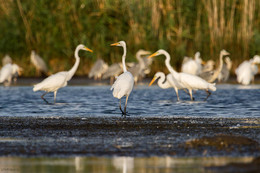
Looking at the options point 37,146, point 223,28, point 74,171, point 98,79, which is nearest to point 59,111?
point 37,146

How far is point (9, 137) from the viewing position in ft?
28.4

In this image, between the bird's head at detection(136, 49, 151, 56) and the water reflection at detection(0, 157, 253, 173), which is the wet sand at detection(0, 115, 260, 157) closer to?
the water reflection at detection(0, 157, 253, 173)

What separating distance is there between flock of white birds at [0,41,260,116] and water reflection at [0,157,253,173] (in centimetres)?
591

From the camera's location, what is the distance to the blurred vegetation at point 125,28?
24453 millimetres

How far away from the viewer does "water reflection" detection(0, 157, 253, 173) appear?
19.6ft

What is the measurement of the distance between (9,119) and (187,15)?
15059 mm

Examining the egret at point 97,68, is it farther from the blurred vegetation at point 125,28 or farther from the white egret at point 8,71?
the white egret at point 8,71

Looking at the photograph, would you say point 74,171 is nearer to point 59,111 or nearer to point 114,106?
point 59,111

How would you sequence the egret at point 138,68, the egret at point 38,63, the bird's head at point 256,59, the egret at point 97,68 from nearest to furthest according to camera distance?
1. the egret at point 138,68
2. the bird's head at point 256,59
3. the egret at point 38,63
4. the egret at point 97,68

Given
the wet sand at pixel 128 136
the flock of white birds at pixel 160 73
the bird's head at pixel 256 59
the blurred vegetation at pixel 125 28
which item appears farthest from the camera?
the blurred vegetation at pixel 125 28

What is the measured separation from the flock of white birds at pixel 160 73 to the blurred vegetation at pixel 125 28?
2.30 ft

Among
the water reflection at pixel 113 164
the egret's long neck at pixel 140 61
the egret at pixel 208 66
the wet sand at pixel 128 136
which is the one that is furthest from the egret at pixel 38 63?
the water reflection at pixel 113 164

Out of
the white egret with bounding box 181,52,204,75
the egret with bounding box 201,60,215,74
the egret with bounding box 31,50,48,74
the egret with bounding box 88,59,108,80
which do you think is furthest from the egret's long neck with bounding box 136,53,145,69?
the egret with bounding box 31,50,48,74

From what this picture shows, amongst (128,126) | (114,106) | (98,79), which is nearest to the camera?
(128,126)
